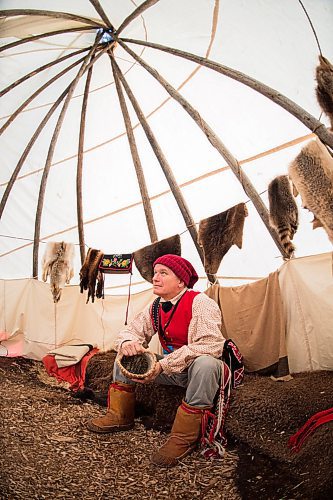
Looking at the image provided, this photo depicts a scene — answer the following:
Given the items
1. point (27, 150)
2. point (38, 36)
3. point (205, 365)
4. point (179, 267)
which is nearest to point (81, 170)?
point (27, 150)

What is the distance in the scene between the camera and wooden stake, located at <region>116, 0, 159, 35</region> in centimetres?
272

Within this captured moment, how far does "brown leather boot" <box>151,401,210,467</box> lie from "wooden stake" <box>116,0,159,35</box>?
8.19 feet

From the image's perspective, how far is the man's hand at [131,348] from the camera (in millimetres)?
2178

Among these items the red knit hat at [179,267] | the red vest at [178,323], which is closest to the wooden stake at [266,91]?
the red knit hat at [179,267]

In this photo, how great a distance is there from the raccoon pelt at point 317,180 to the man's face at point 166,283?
0.85m

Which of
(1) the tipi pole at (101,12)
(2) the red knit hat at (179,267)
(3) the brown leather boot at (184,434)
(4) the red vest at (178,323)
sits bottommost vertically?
(3) the brown leather boot at (184,434)

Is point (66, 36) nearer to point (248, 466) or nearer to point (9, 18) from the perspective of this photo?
Result: point (9, 18)

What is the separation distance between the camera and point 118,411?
7.51 feet

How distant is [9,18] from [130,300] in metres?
2.53

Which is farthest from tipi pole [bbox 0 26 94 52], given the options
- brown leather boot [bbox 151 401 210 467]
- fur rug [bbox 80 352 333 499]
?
brown leather boot [bbox 151 401 210 467]

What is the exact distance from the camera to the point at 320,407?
2.21 metres

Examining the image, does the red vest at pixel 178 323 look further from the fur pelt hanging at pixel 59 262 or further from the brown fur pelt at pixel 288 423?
the fur pelt hanging at pixel 59 262

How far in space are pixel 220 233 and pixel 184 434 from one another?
162 centimetres

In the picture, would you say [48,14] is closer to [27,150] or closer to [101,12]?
[101,12]
